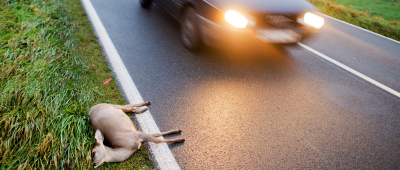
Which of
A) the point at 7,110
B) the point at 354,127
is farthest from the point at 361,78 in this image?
the point at 7,110

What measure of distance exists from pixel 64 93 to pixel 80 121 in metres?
0.55

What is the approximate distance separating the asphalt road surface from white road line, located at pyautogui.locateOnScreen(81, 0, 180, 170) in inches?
3.2

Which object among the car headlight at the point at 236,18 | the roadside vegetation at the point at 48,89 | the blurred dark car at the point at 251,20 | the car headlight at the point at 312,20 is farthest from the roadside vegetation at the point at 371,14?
the roadside vegetation at the point at 48,89

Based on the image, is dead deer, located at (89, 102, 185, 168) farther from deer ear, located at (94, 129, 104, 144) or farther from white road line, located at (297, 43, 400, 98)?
white road line, located at (297, 43, 400, 98)

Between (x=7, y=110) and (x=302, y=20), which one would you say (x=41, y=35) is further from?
(x=302, y=20)

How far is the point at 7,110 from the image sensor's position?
88.7 inches

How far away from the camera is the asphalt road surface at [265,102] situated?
2.40m

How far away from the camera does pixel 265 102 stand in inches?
123

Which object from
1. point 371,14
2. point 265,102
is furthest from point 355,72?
point 371,14

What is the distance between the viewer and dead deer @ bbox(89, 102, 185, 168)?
1985 mm

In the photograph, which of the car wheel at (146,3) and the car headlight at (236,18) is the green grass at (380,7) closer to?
the car headlight at (236,18)

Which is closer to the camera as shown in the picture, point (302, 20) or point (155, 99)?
point (155, 99)

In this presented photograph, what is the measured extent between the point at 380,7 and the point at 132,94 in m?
10.3

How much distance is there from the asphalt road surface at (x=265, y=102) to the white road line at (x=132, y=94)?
8 centimetres
